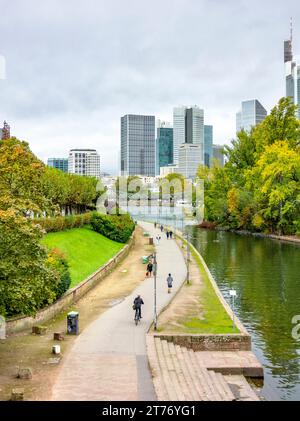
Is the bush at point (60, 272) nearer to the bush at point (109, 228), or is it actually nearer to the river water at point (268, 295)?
the river water at point (268, 295)

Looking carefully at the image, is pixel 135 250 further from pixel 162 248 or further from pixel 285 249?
pixel 285 249

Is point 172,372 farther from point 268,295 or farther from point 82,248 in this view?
point 82,248

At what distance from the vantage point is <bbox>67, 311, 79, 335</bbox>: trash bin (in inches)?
1023

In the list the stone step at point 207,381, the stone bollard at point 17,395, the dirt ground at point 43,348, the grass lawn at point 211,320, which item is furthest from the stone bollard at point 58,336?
the stone bollard at point 17,395

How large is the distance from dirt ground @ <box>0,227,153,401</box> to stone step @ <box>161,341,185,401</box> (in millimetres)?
4304

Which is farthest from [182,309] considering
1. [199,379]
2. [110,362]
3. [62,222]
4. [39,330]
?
[62,222]

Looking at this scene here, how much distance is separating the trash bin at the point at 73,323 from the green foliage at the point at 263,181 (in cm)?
5501

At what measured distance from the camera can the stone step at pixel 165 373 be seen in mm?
18234

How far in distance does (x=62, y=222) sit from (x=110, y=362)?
3533 centimetres

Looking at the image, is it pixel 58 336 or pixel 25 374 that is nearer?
pixel 25 374

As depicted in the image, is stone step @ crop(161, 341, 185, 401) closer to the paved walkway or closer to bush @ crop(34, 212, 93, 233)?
the paved walkway

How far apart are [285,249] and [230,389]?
4797cm

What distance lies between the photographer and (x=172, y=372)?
20.8m

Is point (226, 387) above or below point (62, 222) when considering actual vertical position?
below
